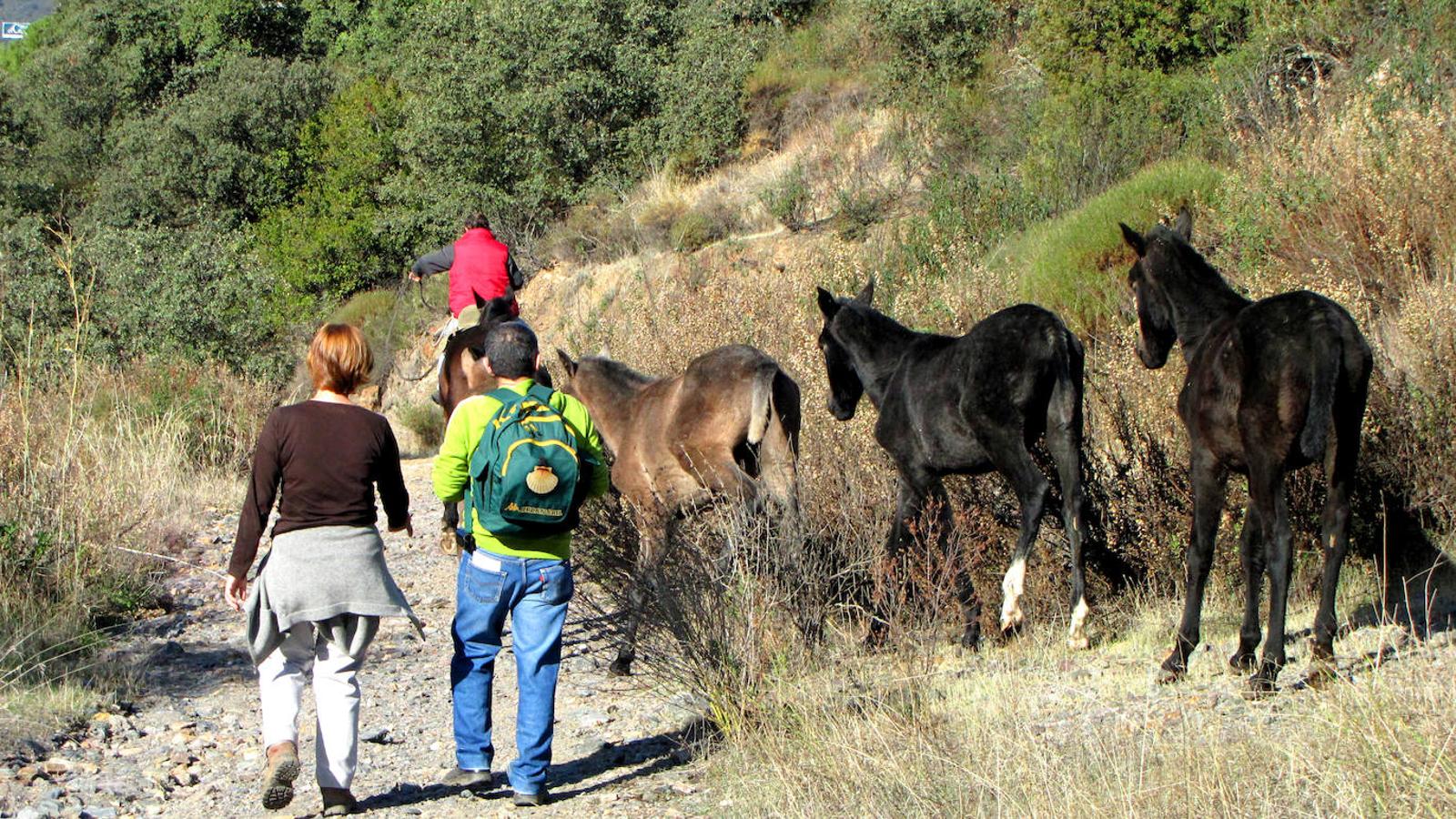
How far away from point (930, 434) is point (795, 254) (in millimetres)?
15246

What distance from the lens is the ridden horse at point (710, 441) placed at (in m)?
8.38

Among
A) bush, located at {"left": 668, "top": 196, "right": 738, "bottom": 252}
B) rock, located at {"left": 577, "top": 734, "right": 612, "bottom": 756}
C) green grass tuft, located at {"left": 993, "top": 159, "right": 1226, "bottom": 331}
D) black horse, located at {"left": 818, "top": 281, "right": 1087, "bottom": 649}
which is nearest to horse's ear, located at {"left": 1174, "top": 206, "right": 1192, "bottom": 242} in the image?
black horse, located at {"left": 818, "top": 281, "right": 1087, "bottom": 649}

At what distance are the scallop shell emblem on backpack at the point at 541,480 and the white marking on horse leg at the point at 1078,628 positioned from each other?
2882mm

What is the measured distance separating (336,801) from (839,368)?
13.1 feet

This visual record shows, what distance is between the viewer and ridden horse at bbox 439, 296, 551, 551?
428 inches

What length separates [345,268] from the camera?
40969mm

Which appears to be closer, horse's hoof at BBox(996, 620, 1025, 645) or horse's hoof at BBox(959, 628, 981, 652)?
horse's hoof at BBox(996, 620, 1025, 645)

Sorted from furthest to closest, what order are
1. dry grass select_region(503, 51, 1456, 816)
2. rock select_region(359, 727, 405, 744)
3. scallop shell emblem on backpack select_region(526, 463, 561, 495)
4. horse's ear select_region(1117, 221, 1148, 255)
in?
rock select_region(359, 727, 405, 744)
horse's ear select_region(1117, 221, 1148, 255)
scallop shell emblem on backpack select_region(526, 463, 561, 495)
dry grass select_region(503, 51, 1456, 816)

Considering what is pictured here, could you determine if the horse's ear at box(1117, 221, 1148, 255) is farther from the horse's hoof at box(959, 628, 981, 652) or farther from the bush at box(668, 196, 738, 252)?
the bush at box(668, 196, 738, 252)

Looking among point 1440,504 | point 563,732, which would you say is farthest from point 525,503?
point 1440,504

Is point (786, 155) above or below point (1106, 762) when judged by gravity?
above

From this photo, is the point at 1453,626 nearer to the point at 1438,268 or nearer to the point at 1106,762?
the point at 1106,762

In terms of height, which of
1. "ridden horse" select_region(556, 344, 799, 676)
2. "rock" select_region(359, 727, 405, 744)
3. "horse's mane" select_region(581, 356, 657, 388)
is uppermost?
"horse's mane" select_region(581, 356, 657, 388)

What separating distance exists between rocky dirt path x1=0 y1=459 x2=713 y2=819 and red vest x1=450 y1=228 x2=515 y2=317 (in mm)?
Answer: 3816
